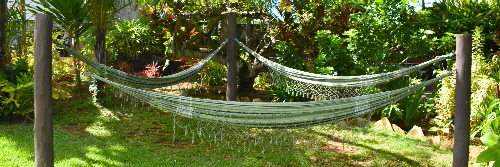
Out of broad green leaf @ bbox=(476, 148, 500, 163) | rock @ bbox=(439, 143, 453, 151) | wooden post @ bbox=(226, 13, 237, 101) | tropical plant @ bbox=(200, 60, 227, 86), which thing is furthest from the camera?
tropical plant @ bbox=(200, 60, 227, 86)

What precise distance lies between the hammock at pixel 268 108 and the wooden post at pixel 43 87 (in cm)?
26

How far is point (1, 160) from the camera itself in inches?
120

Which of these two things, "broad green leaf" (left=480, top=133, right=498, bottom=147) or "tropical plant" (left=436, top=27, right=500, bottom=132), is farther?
"tropical plant" (left=436, top=27, right=500, bottom=132)

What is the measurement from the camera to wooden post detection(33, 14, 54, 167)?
2336 millimetres

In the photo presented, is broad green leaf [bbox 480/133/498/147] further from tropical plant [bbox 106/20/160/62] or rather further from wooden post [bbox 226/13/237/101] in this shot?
tropical plant [bbox 106/20/160/62]

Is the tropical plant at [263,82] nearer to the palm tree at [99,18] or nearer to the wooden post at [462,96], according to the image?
the palm tree at [99,18]

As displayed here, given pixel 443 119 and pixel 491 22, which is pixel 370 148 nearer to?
pixel 443 119

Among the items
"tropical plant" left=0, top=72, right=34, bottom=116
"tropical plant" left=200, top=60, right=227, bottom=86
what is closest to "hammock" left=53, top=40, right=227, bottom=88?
"tropical plant" left=0, top=72, right=34, bottom=116

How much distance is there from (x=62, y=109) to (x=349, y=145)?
9.52ft

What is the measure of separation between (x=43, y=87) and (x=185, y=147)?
149 cm

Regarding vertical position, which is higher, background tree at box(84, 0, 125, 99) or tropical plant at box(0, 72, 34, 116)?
background tree at box(84, 0, 125, 99)

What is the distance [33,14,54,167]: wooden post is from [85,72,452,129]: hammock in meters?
0.26

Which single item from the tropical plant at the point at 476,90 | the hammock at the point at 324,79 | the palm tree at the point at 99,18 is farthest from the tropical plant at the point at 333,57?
the palm tree at the point at 99,18

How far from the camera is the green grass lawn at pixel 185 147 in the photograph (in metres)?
3.19
